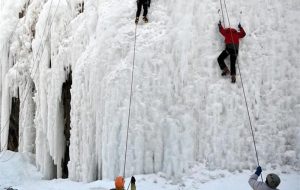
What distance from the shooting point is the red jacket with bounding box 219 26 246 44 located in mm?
8930

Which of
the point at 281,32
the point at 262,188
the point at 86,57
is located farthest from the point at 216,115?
the point at 262,188

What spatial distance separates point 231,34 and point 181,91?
1632 mm

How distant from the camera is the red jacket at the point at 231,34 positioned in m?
8.93

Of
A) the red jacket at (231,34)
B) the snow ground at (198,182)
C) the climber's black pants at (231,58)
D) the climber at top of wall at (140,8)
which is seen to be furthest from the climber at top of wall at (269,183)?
the climber at top of wall at (140,8)

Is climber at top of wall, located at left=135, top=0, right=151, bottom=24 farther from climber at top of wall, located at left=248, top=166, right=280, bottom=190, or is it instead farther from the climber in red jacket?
climber at top of wall, located at left=248, top=166, right=280, bottom=190

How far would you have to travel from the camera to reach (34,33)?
43.5 ft

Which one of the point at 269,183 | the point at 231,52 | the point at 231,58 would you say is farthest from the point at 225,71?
the point at 269,183

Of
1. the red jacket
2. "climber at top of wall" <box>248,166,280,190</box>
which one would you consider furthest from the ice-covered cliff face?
"climber at top of wall" <box>248,166,280,190</box>

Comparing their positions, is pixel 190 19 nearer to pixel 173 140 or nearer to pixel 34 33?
pixel 173 140

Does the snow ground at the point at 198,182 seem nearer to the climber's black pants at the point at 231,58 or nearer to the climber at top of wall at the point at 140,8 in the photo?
the climber's black pants at the point at 231,58

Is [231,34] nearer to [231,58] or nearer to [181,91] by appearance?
[231,58]

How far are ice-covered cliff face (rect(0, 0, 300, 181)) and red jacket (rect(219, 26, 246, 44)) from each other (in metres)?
0.22

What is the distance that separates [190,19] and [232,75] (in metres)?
1.60

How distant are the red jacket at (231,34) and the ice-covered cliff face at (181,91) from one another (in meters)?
0.22
